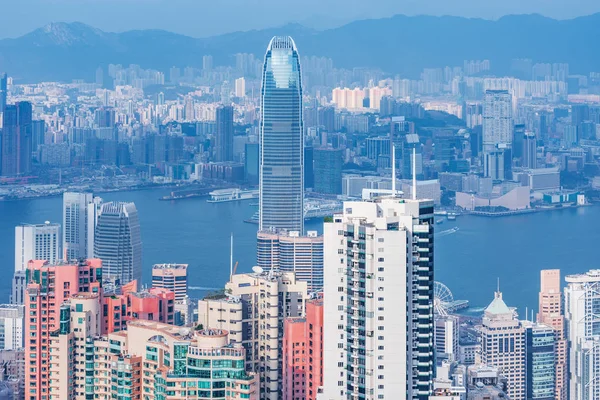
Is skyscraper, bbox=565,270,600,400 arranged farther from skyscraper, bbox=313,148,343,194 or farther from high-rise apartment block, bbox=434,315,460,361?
skyscraper, bbox=313,148,343,194

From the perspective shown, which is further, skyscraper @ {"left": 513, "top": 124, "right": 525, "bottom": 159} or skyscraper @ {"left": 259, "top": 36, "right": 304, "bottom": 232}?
skyscraper @ {"left": 513, "top": 124, "right": 525, "bottom": 159}

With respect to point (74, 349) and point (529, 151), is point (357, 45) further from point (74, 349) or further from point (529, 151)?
point (74, 349)

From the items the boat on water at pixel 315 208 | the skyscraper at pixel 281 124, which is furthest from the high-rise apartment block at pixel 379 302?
the skyscraper at pixel 281 124

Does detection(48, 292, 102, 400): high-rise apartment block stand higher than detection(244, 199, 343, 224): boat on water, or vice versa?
detection(244, 199, 343, 224): boat on water

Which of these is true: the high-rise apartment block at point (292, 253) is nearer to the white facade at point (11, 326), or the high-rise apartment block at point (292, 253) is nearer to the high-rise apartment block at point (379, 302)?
the white facade at point (11, 326)

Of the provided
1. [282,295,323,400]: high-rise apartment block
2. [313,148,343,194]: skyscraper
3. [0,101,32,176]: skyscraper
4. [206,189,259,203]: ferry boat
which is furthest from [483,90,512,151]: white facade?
[282,295,323,400]: high-rise apartment block

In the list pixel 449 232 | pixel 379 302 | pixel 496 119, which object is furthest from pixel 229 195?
pixel 379 302
